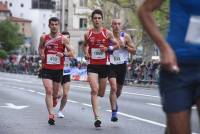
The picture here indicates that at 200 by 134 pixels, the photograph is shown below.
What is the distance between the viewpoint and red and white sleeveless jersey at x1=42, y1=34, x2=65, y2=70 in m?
13.1

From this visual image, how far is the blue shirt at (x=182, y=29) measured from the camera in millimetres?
4770

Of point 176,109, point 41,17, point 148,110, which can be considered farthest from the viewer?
point 41,17

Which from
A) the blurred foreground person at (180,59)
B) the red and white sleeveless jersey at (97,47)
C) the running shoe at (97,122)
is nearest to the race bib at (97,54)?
the red and white sleeveless jersey at (97,47)

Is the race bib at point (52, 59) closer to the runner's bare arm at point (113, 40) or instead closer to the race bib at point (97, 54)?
the race bib at point (97, 54)

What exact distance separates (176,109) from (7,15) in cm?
15676

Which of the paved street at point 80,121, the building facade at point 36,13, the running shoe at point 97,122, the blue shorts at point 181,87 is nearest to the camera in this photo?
the blue shorts at point 181,87

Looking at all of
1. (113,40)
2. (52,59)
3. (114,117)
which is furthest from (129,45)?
(52,59)

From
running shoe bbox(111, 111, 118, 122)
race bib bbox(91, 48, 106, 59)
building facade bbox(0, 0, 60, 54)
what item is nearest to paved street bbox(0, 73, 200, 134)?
running shoe bbox(111, 111, 118, 122)

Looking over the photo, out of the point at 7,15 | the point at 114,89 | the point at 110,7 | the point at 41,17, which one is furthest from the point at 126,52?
the point at 7,15

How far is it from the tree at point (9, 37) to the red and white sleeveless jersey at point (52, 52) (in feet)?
394

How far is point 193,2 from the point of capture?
4828 millimetres

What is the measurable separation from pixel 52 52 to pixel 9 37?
122m

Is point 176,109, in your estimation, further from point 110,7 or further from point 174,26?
Result: point 110,7

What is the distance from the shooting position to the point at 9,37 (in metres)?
134
